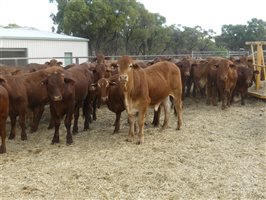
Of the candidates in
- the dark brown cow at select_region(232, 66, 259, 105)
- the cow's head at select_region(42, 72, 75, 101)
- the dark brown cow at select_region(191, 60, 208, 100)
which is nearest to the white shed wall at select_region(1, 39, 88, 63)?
the dark brown cow at select_region(191, 60, 208, 100)

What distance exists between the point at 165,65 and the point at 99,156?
9.69 ft

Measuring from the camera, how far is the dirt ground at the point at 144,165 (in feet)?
17.1

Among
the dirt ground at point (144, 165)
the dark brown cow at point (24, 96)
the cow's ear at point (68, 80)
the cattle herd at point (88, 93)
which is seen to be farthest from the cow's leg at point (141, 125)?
the dark brown cow at point (24, 96)

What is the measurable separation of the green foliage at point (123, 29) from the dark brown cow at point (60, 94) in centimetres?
2107

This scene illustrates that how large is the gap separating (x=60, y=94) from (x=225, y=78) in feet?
18.8

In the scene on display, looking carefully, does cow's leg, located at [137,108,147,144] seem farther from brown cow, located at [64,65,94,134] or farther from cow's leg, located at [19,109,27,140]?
cow's leg, located at [19,109,27,140]

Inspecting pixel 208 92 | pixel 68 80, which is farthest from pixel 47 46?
pixel 68 80

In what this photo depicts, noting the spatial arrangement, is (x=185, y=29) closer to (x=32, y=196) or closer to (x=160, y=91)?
(x=160, y=91)

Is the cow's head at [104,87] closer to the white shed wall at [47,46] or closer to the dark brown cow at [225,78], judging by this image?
the dark brown cow at [225,78]

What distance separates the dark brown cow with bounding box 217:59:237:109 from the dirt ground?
7.73ft

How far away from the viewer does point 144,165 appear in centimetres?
616

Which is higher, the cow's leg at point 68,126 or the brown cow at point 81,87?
the brown cow at point 81,87

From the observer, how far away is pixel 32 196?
5.09 m

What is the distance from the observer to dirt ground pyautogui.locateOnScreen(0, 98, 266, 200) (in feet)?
17.1
